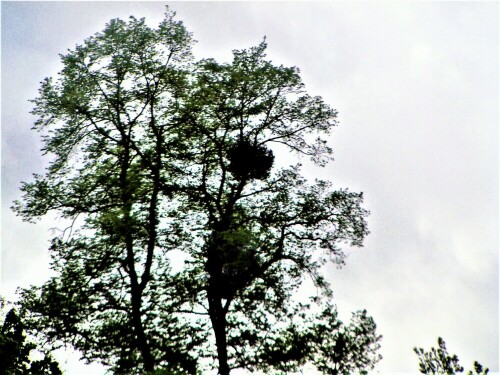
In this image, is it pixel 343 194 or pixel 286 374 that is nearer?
pixel 286 374

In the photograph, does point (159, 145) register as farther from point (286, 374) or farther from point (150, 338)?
point (286, 374)

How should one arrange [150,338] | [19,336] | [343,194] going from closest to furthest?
[150,338] < [343,194] < [19,336]

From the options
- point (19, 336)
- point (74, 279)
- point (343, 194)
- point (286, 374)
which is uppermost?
point (343, 194)

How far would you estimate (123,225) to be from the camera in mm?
14117

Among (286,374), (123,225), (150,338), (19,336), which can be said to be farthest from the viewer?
(19,336)

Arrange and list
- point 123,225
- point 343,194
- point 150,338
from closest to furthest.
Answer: point 123,225 → point 150,338 → point 343,194

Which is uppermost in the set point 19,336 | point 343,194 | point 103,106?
point 103,106

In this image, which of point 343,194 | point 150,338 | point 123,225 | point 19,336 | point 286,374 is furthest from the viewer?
point 19,336

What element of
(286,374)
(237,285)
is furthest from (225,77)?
(286,374)

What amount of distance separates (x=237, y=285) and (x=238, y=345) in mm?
2683

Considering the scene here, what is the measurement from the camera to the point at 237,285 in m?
17.2

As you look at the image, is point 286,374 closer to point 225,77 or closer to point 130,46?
point 225,77

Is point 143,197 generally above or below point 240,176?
below

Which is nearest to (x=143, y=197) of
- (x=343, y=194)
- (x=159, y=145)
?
(x=159, y=145)
